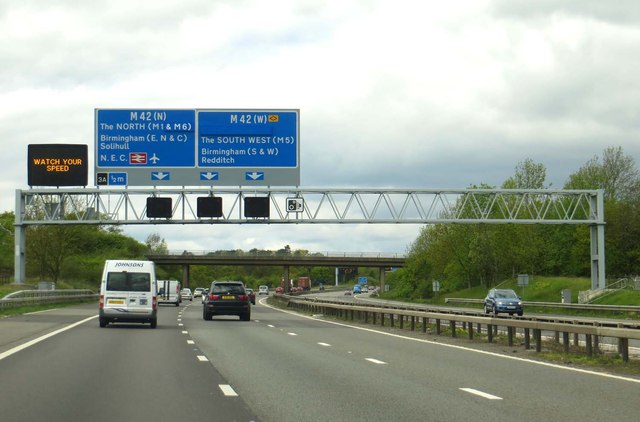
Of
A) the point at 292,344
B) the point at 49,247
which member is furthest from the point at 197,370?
the point at 49,247

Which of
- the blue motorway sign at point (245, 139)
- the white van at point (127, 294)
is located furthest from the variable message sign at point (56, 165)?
the white van at point (127, 294)

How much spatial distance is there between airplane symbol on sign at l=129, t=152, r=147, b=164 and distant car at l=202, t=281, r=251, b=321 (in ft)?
32.2

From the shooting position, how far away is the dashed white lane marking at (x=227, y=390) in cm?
1280

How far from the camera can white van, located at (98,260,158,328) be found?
31.3 meters

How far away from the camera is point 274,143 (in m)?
46.6

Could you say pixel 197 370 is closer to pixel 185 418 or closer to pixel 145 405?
pixel 145 405

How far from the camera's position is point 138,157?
46.8 m

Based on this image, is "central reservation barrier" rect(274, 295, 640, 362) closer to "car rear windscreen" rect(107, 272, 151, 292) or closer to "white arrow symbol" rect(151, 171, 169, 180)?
"car rear windscreen" rect(107, 272, 151, 292)

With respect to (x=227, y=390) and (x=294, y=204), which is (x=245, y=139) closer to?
(x=294, y=204)

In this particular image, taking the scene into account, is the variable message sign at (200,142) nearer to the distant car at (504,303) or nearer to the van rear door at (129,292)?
the distant car at (504,303)

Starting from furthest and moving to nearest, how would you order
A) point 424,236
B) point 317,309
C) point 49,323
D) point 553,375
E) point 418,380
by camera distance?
point 424,236
point 317,309
point 49,323
point 553,375
point 418,380

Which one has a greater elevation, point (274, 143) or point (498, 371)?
point (274, 143)

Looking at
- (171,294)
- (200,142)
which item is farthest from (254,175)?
(171,294)

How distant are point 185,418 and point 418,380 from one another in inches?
213
